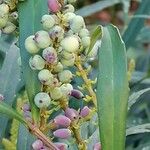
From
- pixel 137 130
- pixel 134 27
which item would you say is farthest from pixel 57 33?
pixel 134 27

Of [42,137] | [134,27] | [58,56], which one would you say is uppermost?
[134,27]

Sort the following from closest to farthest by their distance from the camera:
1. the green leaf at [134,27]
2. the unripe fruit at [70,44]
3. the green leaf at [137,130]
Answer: the unripe fruit at [70,44], the green leaf at [137,130], the green leaf at [134,27]

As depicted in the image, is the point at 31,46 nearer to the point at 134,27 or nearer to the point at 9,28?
the point at 9,28

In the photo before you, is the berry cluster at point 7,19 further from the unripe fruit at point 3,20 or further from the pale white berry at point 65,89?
the pale white berry at point 65,89

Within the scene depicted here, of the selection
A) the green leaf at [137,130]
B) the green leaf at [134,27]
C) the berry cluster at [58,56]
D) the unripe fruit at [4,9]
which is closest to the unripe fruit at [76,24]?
the berry cluster at [58,56]

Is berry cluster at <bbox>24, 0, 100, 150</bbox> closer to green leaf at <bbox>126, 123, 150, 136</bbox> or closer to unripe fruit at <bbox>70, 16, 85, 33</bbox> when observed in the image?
unripe fruit at <bbox>70, 16, 85, 33</bbox>

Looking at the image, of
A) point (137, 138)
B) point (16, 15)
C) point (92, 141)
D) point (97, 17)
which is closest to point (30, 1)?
point (16, 15)

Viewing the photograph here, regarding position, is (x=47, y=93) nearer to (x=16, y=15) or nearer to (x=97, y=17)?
(x=16, y=15)

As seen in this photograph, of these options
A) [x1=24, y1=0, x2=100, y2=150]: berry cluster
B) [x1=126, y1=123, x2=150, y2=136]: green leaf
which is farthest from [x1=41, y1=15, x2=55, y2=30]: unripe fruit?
[x1=126, y1=123, x2=150, y2=136]: green leaf
